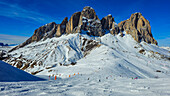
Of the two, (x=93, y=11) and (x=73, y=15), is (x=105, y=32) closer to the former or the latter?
(x=93, y=11)

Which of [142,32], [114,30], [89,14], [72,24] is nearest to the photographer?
[72,24]

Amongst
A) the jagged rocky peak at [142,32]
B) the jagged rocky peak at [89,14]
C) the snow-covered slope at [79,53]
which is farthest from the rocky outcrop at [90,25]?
the jagged rocky peak at [142,32]

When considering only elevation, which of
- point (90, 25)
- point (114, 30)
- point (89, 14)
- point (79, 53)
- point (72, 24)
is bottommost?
point (79, 53)

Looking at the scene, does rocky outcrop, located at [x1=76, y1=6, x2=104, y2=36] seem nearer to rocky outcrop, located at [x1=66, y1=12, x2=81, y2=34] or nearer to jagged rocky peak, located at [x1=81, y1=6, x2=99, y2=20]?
jagged rocky peak, located at [x1=81, y1=6, x2=99, y2=20]

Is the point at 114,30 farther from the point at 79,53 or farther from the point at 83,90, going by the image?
the point at 83,90

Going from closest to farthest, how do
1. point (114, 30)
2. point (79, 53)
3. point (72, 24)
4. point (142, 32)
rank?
point (79, 53)
point (72, 24)
point (142, 32)
point (114, 30)

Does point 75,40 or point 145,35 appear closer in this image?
point 75,40

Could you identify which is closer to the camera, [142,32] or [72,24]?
[72,24]

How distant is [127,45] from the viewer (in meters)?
161

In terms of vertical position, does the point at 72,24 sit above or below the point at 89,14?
below

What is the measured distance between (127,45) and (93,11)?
95.2 meters

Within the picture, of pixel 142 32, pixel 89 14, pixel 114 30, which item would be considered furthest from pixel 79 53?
pixel 142 32

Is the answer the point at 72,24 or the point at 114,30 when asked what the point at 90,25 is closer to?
the point at 72,24

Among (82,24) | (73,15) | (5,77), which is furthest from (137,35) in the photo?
(5,77)
